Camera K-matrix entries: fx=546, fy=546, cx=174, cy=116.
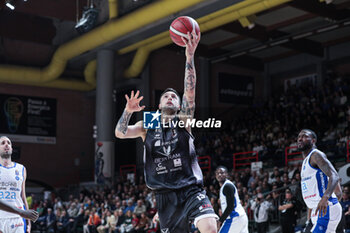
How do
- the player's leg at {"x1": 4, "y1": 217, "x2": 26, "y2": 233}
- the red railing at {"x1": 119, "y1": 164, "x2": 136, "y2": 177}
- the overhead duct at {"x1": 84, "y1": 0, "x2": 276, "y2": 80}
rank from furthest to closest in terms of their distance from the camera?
the red railing at {"x1": 119, "y1": 164, "x2": 136, "y2": 177} < the overhead duct at {"x1": 84, "y1": 0, "x2": 276, "y2": 80} < the player's leg at {"x1": 4, "y1": 217, "x2": 26, "y2": 233}

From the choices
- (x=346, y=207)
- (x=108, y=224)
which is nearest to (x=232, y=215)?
(x=346, y=207)

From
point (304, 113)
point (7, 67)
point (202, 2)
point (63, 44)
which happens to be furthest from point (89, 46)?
point (304, 113)

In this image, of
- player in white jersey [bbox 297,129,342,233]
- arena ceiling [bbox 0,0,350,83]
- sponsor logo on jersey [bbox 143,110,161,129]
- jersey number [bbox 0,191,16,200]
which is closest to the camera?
sponsor logo on jersey [bbox 143,110,161,129]

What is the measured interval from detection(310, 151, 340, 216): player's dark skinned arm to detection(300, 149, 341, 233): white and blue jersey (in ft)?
0.30

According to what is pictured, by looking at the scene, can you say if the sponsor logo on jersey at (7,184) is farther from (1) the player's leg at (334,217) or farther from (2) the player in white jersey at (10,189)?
(1) the player's leg at (334,217)

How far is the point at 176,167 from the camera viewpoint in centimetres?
584

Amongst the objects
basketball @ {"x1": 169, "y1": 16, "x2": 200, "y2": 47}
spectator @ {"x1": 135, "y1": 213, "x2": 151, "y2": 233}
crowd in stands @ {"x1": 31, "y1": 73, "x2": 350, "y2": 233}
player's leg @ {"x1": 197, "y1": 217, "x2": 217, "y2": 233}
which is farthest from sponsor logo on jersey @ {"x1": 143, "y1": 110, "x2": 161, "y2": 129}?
spectator @ {"x1": 135, "y1": 213, "x2": 151, "y2": 233}

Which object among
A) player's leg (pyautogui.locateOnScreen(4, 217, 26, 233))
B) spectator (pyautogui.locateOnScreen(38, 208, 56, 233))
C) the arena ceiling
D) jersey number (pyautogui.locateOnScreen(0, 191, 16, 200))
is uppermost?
the arena ceiling

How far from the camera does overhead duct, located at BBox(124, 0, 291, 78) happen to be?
1916 cm

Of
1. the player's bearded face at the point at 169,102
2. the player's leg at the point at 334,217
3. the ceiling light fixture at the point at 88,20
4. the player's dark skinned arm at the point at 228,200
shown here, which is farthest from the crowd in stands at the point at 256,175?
the player's bearded face at the point at 169,102

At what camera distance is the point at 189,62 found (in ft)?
19.0

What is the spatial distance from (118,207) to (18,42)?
1168 cm

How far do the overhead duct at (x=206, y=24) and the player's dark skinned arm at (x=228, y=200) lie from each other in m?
11.2

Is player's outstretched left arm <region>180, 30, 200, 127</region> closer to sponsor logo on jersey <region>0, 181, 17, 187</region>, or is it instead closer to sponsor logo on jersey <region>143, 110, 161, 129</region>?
sponsor logo on jersey <region>143, 110, 161, 129</region>
